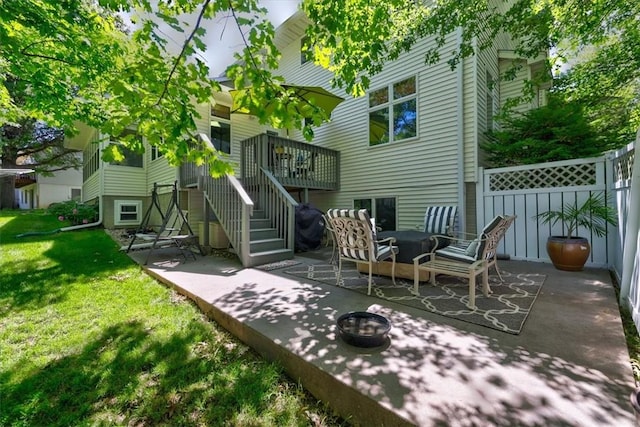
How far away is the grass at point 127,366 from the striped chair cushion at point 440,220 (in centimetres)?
459

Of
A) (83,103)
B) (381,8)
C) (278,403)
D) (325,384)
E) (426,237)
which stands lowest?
(278,403)

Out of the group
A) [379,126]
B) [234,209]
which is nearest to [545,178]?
[379,126]

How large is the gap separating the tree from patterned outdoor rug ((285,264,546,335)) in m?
2.39

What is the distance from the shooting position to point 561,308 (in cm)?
296

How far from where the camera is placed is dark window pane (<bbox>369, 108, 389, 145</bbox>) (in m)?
7.64

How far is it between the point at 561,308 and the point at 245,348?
336cm

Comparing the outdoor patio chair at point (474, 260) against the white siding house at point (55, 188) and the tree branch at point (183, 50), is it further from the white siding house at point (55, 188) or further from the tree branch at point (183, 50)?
the white siding house at point (55, 188)

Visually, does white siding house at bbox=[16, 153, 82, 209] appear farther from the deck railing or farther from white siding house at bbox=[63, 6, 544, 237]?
the deck railing

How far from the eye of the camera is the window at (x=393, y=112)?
7.13 metres

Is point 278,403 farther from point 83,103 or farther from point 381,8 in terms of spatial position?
point 83,103

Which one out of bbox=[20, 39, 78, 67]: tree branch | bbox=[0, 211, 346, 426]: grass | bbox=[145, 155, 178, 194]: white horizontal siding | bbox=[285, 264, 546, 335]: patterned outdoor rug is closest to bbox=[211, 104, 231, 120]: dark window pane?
bbox=[145, 155, 178, 194]: white horizontal siding

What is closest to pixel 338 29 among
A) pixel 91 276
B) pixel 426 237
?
pixel 426 237

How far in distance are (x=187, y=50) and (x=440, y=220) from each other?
5.28 meters


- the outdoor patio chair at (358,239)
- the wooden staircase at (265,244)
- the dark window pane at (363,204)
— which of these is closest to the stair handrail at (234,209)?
the wooden staircase at (265,244)
